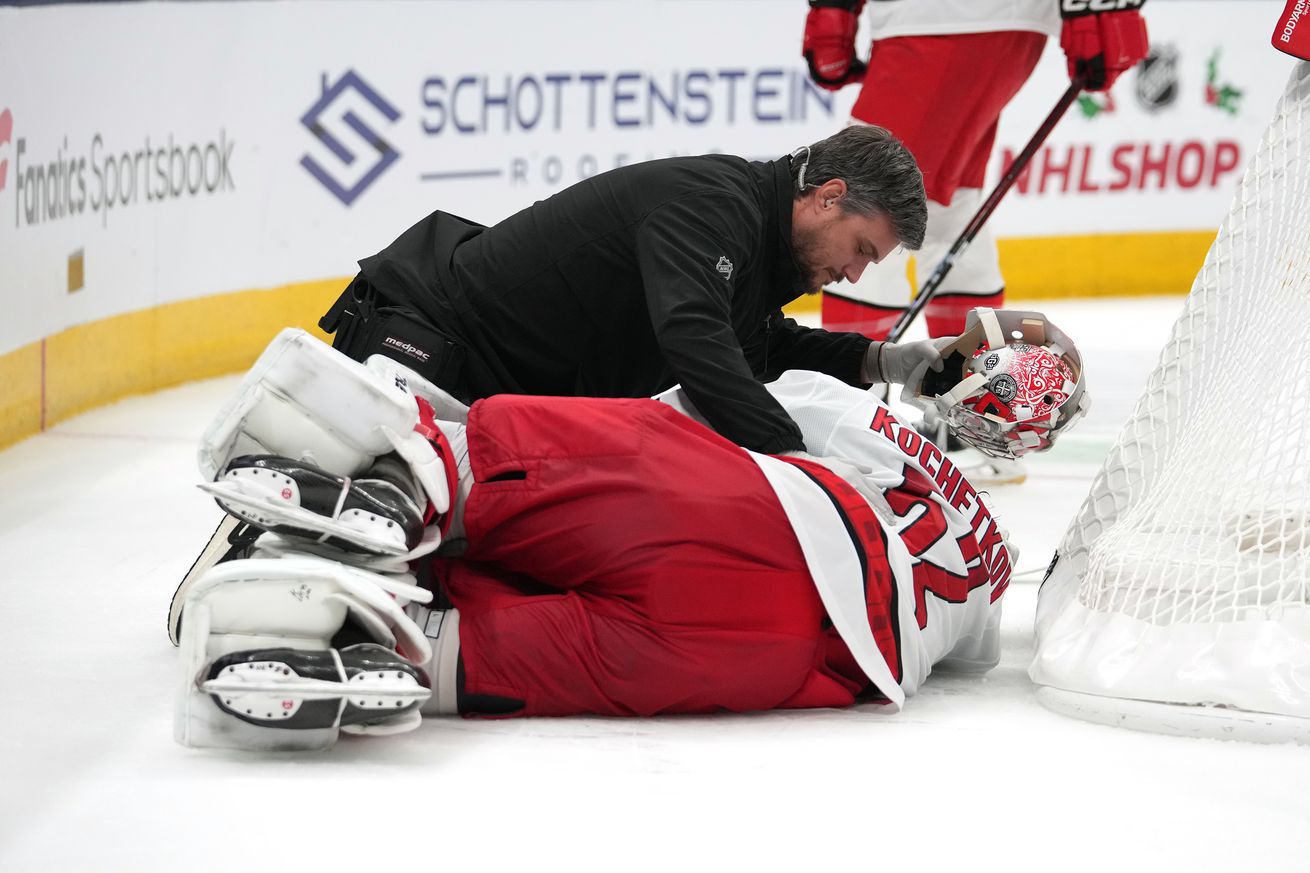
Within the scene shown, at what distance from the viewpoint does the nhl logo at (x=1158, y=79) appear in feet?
20.1

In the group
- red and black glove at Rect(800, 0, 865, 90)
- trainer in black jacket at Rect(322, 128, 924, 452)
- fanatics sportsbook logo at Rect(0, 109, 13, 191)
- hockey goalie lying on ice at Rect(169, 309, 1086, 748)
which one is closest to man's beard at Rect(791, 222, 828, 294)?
trainer in black jacket at Rect(322, 128, 924, 452)

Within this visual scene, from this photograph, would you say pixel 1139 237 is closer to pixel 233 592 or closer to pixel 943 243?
pixel 943 243

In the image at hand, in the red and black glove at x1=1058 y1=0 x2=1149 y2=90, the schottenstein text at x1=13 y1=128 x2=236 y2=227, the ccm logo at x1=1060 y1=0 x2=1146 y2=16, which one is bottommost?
the schottenstein text at x1=13 y1=128 x2=236 y2=227

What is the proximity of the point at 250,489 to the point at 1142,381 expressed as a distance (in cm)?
353

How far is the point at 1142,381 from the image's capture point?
472 cm

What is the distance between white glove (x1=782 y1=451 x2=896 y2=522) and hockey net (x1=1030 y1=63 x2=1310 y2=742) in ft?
0.99

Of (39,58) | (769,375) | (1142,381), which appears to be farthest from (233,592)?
(1142,381)

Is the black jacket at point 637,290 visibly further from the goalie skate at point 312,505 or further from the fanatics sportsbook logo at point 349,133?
the fanatics sportsbook logo at point 349,133

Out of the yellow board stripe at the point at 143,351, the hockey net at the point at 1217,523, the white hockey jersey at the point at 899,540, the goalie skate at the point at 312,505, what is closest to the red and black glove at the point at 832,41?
the hockey net at the point at 1217,523

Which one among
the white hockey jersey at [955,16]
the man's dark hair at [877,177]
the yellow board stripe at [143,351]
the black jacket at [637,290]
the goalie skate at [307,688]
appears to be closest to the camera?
the goalie skate at [307,688]

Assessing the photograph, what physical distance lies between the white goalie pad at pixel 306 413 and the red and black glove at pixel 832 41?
210cm

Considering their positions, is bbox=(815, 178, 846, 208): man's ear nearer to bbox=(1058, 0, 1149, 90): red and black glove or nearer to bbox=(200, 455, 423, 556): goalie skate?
bbox=(200, 455, 423, 556): goalie skate

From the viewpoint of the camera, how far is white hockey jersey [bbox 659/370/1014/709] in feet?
6.28

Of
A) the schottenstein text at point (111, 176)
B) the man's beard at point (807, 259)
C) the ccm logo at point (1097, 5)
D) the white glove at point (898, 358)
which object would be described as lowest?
the white glove at point (898, 358)
